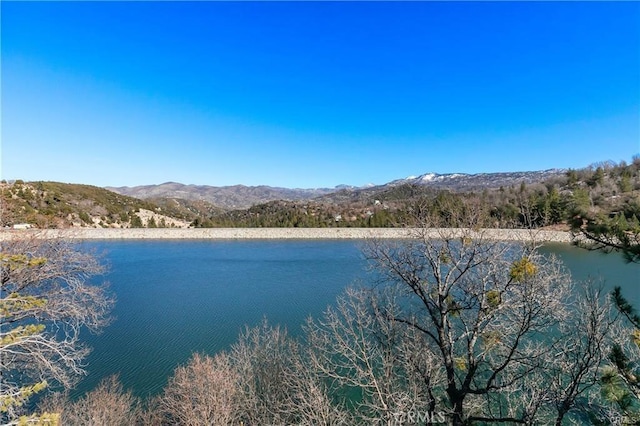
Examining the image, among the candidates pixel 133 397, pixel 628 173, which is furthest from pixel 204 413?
pixel 628 173

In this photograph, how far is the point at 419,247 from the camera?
24.9ft

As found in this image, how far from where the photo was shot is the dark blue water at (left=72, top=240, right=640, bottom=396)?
13.1 meters

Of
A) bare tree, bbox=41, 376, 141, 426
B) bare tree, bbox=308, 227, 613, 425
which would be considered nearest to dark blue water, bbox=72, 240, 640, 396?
bare tree, bbox=308, 227, 613, 425

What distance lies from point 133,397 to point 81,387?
2.33 meters

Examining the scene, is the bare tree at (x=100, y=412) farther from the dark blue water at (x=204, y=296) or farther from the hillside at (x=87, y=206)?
the hillside at (x=87, y=206)

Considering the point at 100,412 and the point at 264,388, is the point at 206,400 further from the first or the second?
the point at 100,412

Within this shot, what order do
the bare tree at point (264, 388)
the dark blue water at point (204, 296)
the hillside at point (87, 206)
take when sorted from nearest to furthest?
1. the bare tree at point (264, 388)
2. the dark blue water at point (204, 296)
3. the hillside at point (87, 206)

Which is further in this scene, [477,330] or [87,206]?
[87,206]

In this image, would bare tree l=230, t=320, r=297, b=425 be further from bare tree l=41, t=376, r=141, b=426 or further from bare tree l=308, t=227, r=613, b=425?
bare tree l=41, t=376, r=141, b=426

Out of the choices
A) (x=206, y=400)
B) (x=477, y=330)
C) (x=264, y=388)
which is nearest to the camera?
(x=477, y=330)

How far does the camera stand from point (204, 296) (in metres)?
22.4

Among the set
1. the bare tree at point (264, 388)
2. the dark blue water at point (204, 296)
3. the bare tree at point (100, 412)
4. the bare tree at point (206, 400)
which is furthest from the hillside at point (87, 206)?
the bare tree at point (206, 400)

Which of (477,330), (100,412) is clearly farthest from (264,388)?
(477,330)

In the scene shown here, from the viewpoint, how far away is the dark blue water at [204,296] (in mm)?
13086
